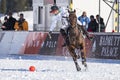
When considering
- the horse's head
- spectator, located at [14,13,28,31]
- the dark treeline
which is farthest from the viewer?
the dark treeline

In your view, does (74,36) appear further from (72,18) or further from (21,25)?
(21,25)

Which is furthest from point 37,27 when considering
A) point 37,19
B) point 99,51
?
point 99,51

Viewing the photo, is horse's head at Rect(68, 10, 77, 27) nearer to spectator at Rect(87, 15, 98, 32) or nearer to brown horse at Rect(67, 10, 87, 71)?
brown horse at Rect(67, 10, 87, 71)

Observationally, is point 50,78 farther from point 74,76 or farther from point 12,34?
point 12,34

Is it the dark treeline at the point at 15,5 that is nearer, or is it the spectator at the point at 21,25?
the spectator at the point at 21,25

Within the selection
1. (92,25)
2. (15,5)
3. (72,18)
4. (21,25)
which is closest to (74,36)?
(72,18)

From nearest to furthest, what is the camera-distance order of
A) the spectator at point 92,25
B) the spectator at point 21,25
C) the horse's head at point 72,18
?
1. the horse's head at point 72,18
2. the spectator at point 92,25
3. the spectator at point 21,25

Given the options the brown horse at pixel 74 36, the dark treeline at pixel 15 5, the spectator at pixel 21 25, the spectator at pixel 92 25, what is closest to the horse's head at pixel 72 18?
the brown horse at pixel 74 36

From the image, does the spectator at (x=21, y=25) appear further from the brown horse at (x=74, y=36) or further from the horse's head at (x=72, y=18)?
the horse's head at (x=72, y=18)

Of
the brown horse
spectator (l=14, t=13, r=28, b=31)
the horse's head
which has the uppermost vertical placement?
the horse's head

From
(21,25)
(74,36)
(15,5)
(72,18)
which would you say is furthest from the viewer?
(15,5)

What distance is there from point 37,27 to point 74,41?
18533 millimetres

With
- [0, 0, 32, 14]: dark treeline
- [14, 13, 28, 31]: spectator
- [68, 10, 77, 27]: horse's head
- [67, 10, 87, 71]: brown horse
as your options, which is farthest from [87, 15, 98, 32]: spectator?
[0, 0, 32, 14]: dark treeline

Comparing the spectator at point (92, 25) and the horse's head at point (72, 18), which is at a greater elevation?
the horse's head at point (72, 18)
